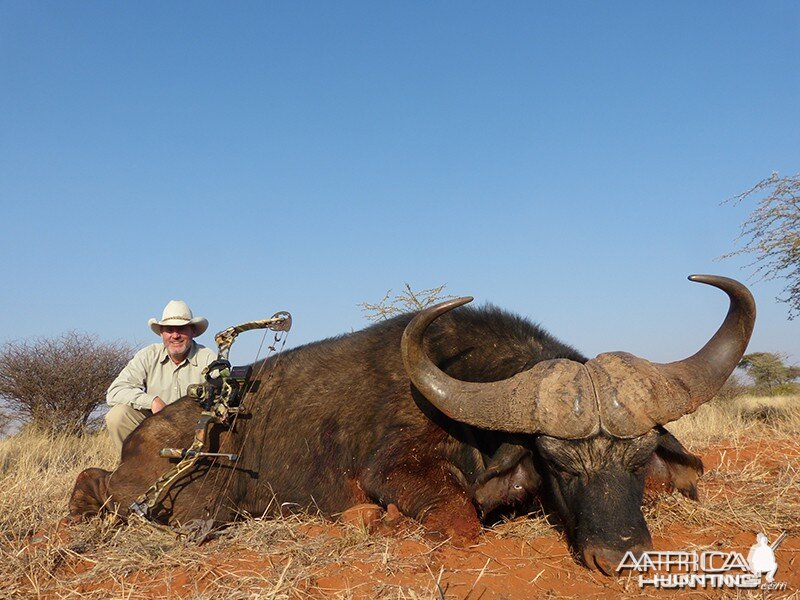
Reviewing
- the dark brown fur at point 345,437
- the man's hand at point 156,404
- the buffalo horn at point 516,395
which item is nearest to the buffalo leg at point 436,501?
the dark brown fur at point 345,437

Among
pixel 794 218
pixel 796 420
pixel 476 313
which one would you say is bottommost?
pixel 796 420

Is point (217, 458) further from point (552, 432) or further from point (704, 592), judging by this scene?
point (704, 592)

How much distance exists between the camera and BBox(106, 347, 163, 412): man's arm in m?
5.88

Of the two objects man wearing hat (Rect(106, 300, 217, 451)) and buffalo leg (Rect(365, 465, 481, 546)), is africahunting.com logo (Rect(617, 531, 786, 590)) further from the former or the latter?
man wearing hat (Rect(106, 300, 217, 451))

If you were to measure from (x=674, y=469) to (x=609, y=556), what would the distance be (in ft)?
4.44

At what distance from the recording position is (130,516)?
14.1 ft

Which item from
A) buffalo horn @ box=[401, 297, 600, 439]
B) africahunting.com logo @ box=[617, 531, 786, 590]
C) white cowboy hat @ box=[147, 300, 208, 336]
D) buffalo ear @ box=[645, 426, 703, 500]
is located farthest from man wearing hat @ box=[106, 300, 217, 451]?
africahunting.com logo @ box=[617, 531, 786, 590]

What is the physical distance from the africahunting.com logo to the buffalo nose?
0.02 metres

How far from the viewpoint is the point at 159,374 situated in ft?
20.7

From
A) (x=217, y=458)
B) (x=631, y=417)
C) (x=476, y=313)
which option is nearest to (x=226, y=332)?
(x=217, y=458)

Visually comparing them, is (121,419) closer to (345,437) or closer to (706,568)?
(345,437)

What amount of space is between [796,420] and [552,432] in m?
6.37

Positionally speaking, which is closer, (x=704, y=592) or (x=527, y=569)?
(x=704, y=592)

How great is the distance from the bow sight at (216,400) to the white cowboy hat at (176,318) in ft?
4.75
